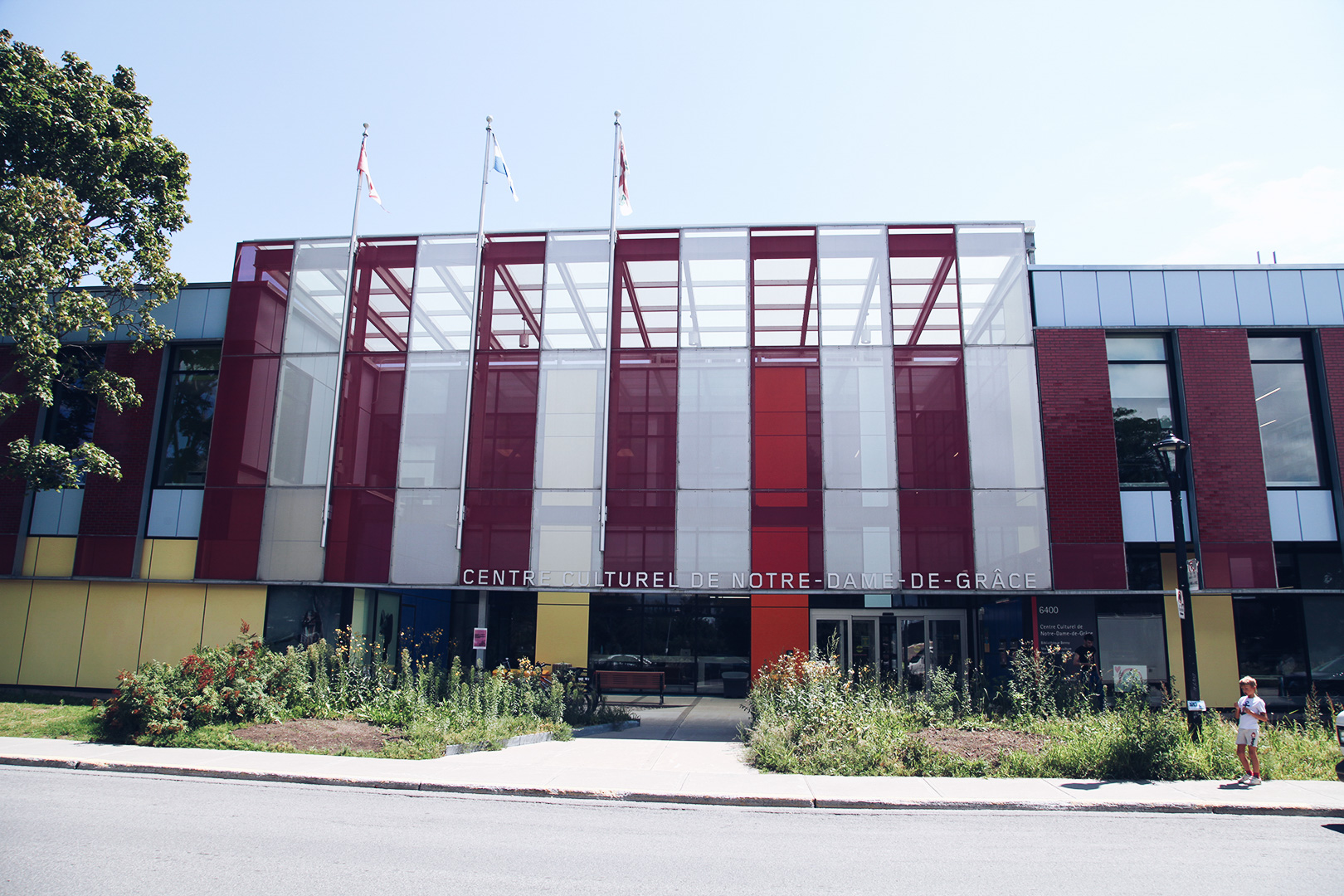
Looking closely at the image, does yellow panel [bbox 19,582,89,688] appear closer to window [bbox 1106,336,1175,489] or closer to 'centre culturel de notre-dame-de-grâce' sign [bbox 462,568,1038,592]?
'centre culturel de notre-dame-de-grâce' sign [bbox 462,568,1038,592]

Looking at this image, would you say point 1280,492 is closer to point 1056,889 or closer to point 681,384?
point 681,384

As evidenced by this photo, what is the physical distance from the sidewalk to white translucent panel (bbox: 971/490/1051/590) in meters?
6.71

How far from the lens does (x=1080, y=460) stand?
18.5 meters

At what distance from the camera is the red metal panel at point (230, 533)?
63.5ft

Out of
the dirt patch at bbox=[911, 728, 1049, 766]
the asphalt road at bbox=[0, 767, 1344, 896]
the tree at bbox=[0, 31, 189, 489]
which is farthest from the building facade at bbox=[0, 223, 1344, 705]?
the asphalt road at bbox=[0, 767, 1344, 896]

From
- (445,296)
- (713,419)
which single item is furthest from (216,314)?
(713,419)

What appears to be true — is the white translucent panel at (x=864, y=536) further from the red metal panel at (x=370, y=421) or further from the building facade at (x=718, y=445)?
the red metal panel at (x=370, y=421)

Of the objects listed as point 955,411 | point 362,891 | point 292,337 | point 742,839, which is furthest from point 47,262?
point 955,411

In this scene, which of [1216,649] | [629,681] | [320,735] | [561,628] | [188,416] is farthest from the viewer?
[561,628]

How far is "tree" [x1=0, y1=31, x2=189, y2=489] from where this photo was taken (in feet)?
53.2

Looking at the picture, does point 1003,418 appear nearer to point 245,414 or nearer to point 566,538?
point 566,538

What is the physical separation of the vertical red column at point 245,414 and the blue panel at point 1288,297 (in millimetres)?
24394

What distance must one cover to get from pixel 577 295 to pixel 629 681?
35.5ft

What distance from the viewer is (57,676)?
19.6 m
